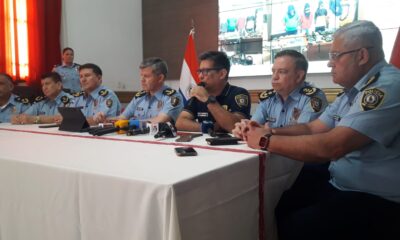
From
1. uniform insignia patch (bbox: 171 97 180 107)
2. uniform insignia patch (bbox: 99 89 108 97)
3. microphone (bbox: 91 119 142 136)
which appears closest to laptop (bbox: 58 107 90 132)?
microphone (bbox: 91 119 142 136)

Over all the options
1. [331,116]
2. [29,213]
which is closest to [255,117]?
[331,116]

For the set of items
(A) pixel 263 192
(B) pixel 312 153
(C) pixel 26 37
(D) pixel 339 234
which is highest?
(C) pixel 26 37

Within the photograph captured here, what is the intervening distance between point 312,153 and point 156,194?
2.10 feet

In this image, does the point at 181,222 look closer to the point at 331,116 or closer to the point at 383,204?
the point at 383,204

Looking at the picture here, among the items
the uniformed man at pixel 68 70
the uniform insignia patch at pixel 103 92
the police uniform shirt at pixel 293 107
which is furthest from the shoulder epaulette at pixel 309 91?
the uniformed man at pixel 68 70

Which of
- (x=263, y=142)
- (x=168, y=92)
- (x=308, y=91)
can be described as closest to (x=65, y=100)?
(x=168, y=92)

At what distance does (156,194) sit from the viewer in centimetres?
86

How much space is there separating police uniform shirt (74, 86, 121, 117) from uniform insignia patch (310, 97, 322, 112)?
1.78m

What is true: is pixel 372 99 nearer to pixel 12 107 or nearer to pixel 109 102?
pixel 109 102

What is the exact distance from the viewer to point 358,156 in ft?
4.28

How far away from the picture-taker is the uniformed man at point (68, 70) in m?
4.65

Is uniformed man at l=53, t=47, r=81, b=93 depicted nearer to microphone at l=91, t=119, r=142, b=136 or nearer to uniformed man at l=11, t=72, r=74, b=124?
uniformed man at l=11, t=72, r=74, b=124

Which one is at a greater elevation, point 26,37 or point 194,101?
point 26,37

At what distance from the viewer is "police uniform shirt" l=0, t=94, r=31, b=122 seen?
133 inches
